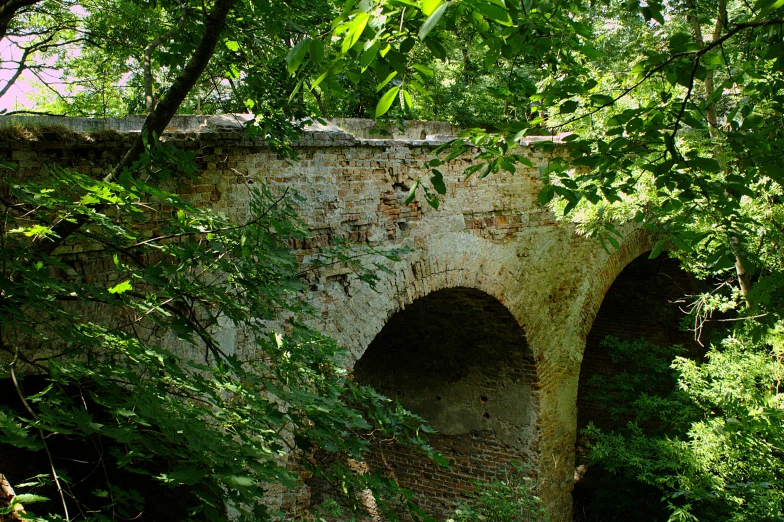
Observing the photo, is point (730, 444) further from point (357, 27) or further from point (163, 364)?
point (357, 27)

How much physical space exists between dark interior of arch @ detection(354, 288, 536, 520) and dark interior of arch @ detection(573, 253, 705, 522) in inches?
83.0

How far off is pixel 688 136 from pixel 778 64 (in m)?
3.33

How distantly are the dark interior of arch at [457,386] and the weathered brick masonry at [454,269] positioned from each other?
19 millimetres

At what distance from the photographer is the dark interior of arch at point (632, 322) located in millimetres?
10086

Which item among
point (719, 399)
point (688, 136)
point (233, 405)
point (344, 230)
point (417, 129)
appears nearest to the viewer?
point (233, 405)

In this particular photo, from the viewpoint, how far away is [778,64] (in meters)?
2.68

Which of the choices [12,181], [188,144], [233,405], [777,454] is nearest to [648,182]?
[777,454]

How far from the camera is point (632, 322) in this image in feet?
36.8

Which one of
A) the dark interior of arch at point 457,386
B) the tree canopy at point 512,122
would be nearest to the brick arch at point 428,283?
the dark interior of arch at point 457,386

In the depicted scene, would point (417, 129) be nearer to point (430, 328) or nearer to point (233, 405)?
point (430, 328)

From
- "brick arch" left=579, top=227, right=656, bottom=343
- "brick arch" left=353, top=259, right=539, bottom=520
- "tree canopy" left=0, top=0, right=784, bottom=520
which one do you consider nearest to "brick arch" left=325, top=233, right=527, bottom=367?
"brick arch" left=353, top=259, right=539, bottom=520

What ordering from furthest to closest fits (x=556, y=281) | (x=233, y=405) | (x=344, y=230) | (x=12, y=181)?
(x=556, y=281) < (x=344, y=230) < (x=233, y=405) < (x=12, y=181)

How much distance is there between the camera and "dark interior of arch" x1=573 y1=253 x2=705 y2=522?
1009cm

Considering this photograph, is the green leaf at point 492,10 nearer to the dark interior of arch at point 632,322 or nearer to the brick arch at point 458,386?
the brick arch at point 458,386
